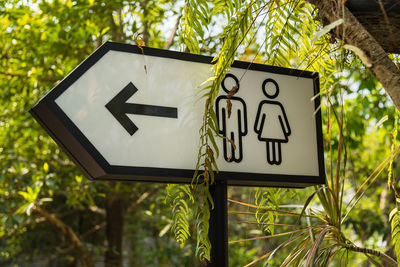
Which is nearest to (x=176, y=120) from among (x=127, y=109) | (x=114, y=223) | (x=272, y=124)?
(x=127, y=109)

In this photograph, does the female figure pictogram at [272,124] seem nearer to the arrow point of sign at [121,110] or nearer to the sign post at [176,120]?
the sign post at [176,120]

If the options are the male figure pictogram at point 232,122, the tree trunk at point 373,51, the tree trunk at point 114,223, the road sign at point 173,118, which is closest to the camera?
the tree trunk at point 373,51

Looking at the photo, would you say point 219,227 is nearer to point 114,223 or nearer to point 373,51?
point 373,51

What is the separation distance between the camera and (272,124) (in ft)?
4.50

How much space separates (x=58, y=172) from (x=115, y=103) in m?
3.75

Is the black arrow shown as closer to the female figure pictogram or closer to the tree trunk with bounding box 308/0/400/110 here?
the female figure pictogram

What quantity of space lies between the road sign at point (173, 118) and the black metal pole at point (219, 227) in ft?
0.13

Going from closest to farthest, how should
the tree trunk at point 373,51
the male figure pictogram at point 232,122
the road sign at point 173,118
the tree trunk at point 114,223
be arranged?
the tree trunk at point 373,51
the road sign at point 173,118
the male figure pictogram at point 232,122
the tree trunk at point 114,223

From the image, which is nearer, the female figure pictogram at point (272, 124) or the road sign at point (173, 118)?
the road sign at point (173, 118)

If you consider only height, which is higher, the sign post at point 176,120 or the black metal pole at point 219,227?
the sign post at point 176,120

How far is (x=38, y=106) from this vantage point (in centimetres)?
113

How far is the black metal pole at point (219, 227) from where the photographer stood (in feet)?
4.10

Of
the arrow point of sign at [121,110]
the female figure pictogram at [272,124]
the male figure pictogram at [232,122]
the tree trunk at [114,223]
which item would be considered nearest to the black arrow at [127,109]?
the arrow point of sign at [121,110]

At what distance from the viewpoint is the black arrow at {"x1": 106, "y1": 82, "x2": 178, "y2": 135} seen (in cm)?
120
